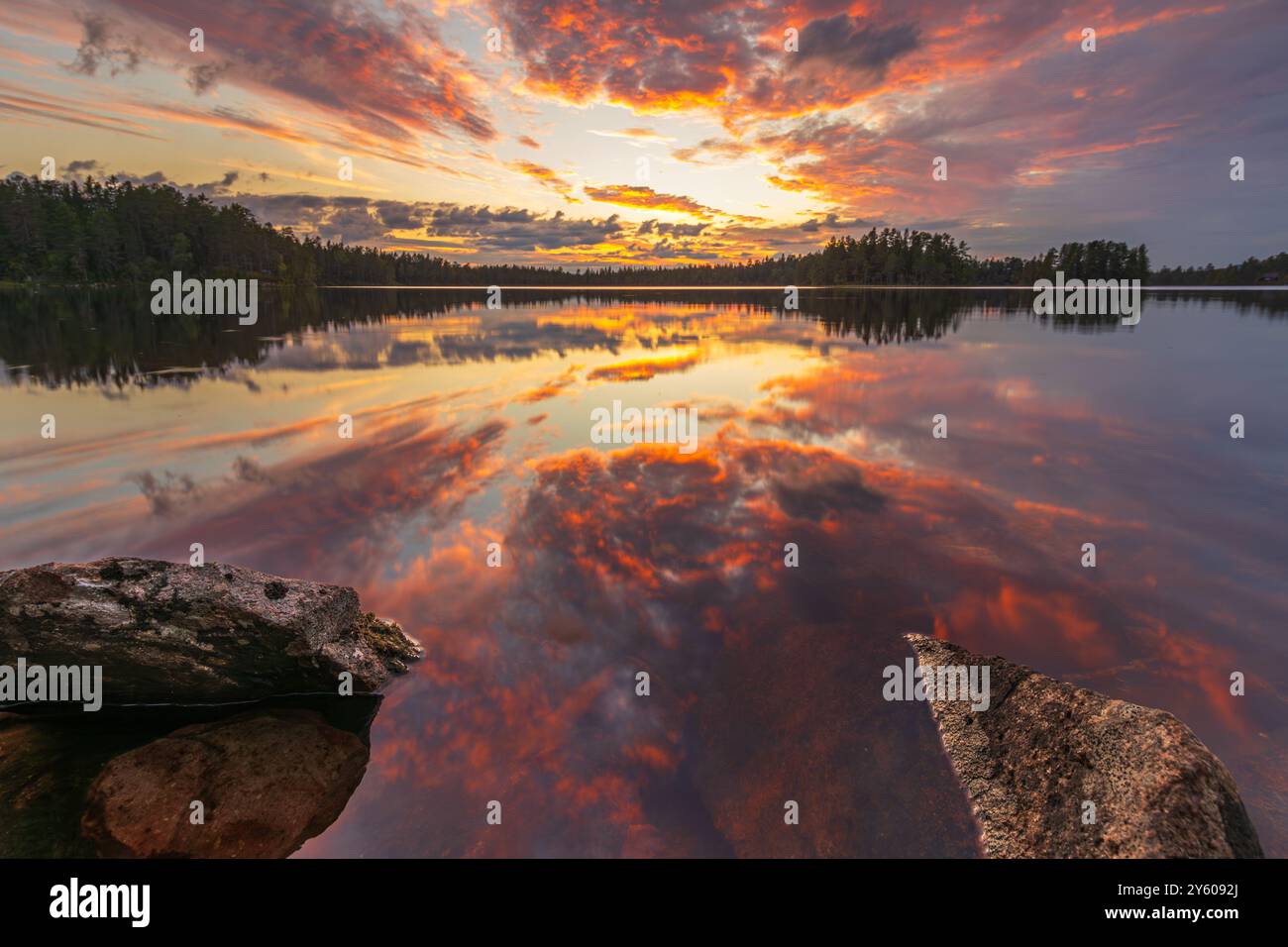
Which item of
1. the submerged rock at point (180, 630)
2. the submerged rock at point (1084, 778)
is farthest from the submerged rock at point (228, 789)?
the submerged rock at point (1084, 778)

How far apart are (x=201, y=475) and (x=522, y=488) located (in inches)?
370

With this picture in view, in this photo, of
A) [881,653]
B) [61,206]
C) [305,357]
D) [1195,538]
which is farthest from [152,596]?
[61,206]

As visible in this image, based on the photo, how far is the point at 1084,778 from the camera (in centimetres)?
583

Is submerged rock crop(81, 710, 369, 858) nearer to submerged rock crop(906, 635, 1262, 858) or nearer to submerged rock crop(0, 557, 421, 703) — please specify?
submerged rock crop(0, 557, 421, 703)

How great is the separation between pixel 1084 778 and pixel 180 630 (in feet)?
37.8

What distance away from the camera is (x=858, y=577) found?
37.7 feet

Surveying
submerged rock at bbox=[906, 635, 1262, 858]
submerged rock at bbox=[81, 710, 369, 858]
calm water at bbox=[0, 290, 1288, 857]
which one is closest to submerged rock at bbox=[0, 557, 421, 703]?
submerged rock at bbox=[81, 710, 369, 858]

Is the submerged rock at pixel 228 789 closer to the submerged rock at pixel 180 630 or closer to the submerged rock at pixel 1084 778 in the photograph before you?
the submerged rock at pixel 180 630

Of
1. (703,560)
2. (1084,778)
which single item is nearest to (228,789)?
(703,560)

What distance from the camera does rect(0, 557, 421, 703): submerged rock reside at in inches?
303

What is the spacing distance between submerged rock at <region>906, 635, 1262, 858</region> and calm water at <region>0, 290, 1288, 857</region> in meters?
0.50

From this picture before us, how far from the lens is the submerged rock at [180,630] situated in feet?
25.2

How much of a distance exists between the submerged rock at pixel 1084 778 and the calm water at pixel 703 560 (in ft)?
1.66

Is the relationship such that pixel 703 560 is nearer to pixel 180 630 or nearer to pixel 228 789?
pixel 228 789
